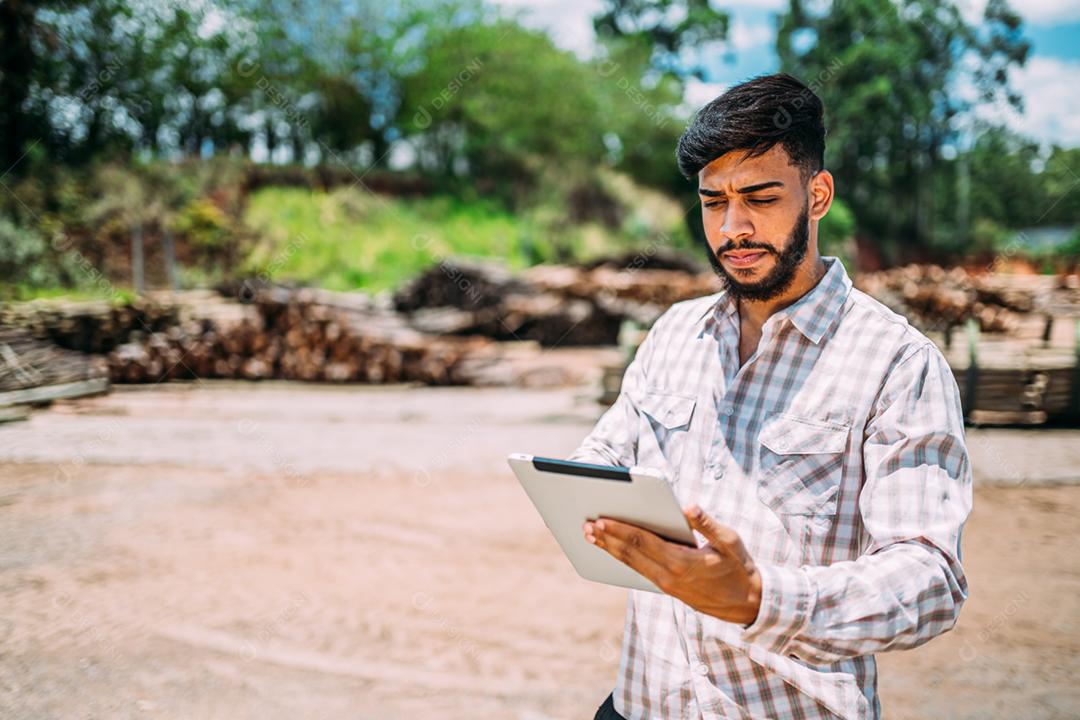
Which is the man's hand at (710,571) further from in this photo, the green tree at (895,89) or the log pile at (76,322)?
the green tree at (895,89)

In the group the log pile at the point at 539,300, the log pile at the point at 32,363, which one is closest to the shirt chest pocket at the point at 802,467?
the log pile at the point at 32,363

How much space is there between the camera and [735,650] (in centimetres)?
146

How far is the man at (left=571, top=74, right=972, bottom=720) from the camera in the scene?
3.80 ft

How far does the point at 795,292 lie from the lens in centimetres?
161

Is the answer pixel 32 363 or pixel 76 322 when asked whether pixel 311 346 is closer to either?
pixel 76 322

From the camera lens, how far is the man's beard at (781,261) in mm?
1549

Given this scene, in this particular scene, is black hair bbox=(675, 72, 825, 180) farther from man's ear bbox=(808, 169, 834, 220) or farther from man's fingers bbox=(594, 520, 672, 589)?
man's fingers bbox=(594, 520, 672, 589)

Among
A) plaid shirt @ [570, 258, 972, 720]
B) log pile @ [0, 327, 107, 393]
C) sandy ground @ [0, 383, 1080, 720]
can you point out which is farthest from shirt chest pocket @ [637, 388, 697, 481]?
log pile @ [0, 327, 107, 393]

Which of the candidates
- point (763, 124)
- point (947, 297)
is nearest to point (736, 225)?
point (763, 124)

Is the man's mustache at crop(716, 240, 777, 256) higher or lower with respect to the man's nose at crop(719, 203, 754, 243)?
lower

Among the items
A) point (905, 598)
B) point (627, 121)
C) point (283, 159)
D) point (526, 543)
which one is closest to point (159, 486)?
point (526, 543)

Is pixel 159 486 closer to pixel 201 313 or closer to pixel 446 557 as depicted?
pixel 446 557

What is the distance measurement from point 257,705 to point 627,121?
28.2 meters

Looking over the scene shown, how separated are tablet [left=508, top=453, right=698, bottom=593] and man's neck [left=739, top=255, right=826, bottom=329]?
0.66 meters
